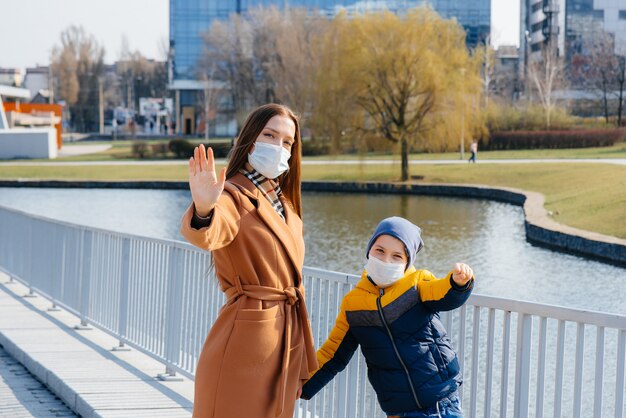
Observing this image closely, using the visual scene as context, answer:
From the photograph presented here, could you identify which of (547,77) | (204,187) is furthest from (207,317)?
(547,77)

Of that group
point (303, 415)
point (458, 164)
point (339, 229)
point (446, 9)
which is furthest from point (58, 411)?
point (446, 9)

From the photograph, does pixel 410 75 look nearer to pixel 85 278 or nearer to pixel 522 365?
pixel 85 278

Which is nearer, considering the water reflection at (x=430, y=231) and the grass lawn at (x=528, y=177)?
the water reflection at (x=430, y=231)

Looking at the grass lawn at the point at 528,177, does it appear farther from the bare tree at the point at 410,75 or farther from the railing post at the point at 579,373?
the railing post at the point at 579,373

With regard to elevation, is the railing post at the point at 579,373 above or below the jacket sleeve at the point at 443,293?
below

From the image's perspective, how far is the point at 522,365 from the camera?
15.0ft

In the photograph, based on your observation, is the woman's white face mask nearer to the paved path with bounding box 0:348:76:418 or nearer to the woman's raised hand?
the woman's raised hand

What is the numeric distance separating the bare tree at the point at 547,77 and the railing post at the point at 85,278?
66.9m

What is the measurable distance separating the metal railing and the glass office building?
96796 millimetres

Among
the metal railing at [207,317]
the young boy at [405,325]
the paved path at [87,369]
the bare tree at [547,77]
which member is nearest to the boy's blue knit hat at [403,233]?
the young boy at [405,325]

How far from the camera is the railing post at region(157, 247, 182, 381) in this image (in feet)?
25.9

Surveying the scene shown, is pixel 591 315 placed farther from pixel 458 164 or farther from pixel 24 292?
pixel 458 164

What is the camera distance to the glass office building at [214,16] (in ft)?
356

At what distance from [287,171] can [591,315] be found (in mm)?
1317
